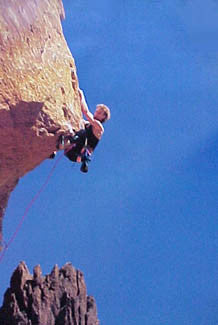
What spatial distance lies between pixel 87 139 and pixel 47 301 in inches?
158

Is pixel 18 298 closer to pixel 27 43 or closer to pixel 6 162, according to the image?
pixel 6 162

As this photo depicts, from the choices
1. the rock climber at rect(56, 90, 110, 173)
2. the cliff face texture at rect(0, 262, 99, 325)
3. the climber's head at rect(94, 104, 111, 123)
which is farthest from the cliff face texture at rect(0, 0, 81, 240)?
the cliff face texture at rect(0, 262, 99, 325)

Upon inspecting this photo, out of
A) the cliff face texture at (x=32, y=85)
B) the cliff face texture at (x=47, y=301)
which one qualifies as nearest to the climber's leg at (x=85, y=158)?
the cliff face texture at (x=32, y=85)

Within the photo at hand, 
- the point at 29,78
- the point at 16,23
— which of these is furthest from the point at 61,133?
the point at 16,23

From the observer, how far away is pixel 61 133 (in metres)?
5.19

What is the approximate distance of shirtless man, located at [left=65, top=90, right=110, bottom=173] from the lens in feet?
18.4

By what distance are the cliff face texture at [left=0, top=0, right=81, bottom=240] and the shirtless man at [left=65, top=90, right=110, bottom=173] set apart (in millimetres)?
178

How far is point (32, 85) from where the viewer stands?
193 inches

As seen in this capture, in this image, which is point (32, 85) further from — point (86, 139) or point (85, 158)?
point (85, 158)

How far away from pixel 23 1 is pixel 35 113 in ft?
3.76

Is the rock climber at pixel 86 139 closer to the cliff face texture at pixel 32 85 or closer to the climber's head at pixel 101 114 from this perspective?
the climber's head at pixel 101 114

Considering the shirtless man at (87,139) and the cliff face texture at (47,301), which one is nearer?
the shirtless man at (87,139)

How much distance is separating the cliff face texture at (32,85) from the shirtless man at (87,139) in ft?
0.58

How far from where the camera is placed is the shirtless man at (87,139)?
559 centimetres
